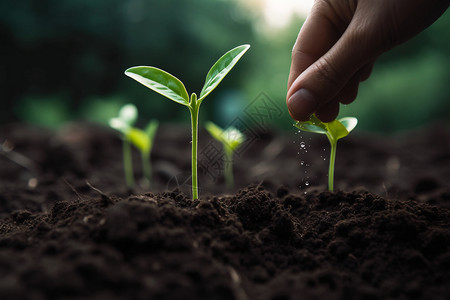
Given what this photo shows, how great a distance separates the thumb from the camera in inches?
34.7

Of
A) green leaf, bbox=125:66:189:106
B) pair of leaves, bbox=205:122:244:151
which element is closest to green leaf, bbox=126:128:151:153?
pair of leaves, bbox=205:122:244:151

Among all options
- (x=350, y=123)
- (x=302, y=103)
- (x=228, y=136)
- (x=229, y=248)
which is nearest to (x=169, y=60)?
(x=228, y=136)

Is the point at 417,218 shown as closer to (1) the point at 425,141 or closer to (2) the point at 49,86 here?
(1) the point at 425,141

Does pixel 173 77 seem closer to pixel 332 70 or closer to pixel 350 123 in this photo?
pixel 332 70

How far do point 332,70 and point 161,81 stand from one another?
0.48m

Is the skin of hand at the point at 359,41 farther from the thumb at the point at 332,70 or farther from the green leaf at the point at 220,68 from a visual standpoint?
the green leaf at the point at 220,68

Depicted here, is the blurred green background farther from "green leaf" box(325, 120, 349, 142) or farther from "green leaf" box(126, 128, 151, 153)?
"green leaf" box(325, 120, 349, 142)

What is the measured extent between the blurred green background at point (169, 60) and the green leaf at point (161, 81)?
2540 mm

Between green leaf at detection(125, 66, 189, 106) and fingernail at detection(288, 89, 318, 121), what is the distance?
0.31m

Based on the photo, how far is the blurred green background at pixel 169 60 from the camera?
3.49 m

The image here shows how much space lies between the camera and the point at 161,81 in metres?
0.98

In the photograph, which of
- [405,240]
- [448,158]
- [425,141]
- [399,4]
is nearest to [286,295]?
[405,240]

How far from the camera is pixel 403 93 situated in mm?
3600

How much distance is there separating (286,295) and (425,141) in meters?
2.99
